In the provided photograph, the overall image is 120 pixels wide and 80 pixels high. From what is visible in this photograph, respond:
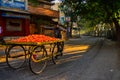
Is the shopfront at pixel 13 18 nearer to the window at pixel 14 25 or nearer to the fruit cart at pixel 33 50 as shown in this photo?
the window at pixel 14 25

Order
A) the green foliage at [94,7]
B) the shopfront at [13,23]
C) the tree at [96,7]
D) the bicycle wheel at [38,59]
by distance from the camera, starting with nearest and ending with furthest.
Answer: the bicycle wheel at [38,59] → the tree at [96,7] → the green foliage at [94,7] → the shopfront at [13,23]

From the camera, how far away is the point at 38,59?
34.8 feet

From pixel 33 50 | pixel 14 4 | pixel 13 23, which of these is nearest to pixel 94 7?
pixel 14 4

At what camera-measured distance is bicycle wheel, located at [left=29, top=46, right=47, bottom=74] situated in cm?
1008

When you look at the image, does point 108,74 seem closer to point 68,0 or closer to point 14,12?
point 68,0

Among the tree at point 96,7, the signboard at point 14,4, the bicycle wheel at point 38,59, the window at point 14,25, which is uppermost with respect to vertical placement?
the signboard at point 14,4

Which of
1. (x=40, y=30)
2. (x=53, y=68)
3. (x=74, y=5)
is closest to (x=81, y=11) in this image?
(x=74, y=5)

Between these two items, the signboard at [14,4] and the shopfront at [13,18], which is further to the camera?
the shopfront at [13,18]

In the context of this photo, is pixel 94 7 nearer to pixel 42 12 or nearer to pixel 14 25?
pixel 14 25

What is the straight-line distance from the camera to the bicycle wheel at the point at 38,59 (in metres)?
10.1

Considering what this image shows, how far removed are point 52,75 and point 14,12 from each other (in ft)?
79.7

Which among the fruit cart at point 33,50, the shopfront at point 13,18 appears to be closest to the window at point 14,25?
the shopfront at point 13,18

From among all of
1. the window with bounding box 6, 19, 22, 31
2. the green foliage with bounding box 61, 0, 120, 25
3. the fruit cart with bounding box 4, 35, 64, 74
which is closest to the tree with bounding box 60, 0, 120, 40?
the green foliage with bounding box 61, 0, 120, 25

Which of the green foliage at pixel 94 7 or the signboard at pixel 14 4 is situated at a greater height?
the signboard at pixel 14 4
